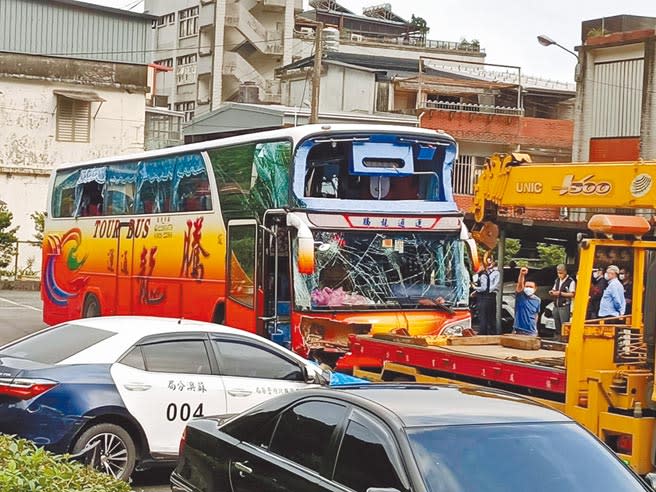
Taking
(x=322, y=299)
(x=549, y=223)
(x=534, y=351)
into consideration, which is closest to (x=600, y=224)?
(x=534, y=351)

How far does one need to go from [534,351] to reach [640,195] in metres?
2.17

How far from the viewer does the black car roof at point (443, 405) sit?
6.25m

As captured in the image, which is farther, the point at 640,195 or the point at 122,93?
the point at 122,93

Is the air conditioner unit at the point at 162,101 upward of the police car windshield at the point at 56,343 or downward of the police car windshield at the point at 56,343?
upward

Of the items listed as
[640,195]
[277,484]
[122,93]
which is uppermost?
[122,93]

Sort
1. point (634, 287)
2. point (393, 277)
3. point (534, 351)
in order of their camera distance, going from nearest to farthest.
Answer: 1. point (634, 287)
2. point (534, 351)
3. point (393, 277)

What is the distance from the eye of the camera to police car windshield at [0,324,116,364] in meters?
10.1

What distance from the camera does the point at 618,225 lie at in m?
10.4

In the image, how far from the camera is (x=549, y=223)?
24234 millimetres

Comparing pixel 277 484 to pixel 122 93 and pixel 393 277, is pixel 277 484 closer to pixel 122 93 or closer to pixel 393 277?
pixel 393 277

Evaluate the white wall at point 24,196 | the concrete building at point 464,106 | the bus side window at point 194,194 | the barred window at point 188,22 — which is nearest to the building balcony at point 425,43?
the barred window at point 188,22

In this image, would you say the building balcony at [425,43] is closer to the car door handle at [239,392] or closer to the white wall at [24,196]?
the white wall at [24,196]

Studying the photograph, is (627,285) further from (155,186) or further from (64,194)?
(64,194)

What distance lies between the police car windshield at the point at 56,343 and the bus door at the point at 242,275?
19.0 ft
